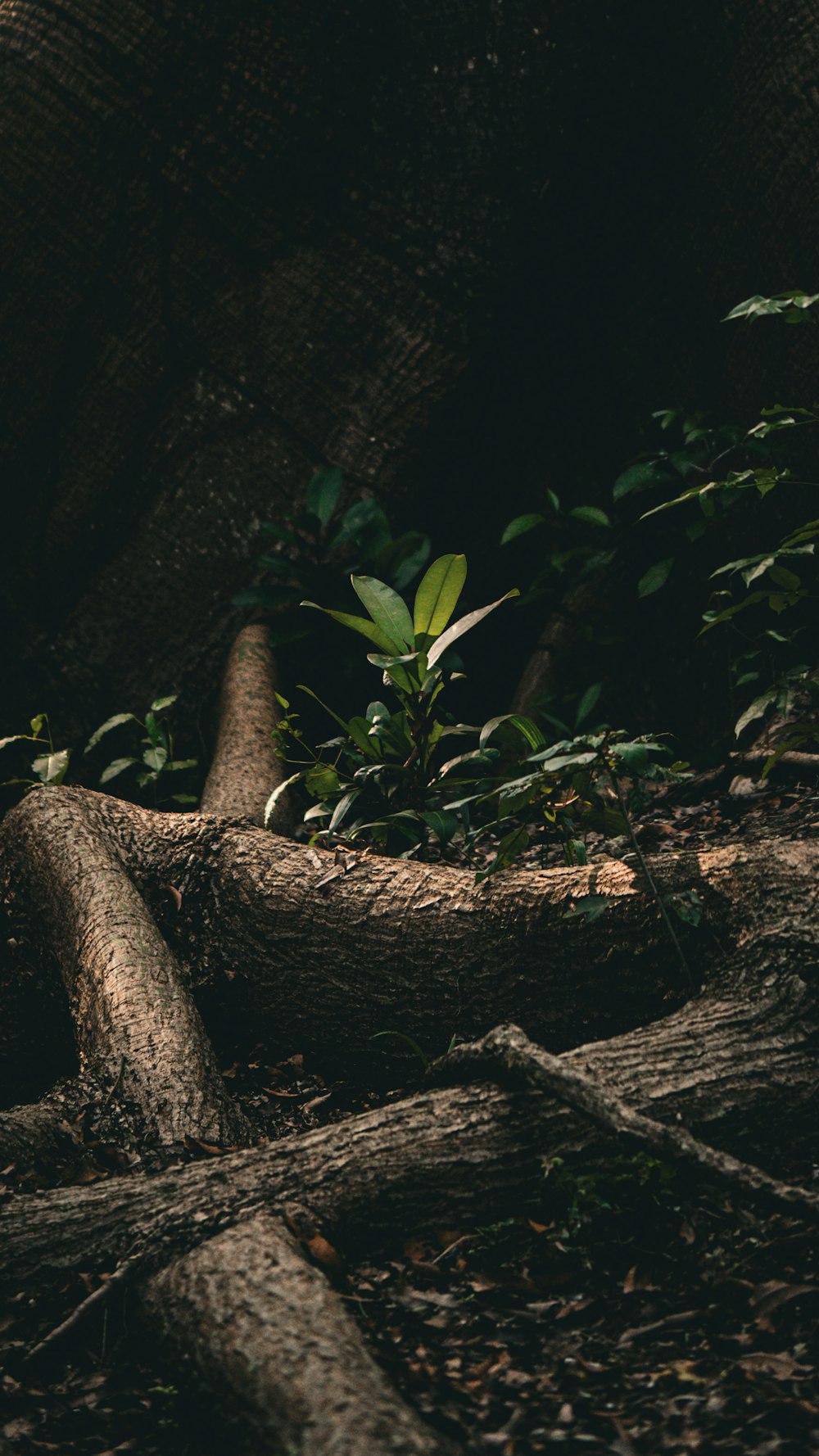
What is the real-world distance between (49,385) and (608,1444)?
329cm

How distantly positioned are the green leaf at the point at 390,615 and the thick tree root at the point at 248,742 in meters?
0.55

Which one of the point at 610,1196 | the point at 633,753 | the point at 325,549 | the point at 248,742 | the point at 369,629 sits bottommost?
the point at 610,1196

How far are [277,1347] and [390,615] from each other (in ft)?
5.03

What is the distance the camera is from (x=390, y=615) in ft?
7.84

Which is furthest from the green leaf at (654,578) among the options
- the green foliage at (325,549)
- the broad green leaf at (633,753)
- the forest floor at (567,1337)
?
the forest floor at (567,1337)

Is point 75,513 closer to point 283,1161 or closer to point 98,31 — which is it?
point 98,31

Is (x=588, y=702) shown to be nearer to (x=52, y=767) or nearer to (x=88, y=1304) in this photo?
(x=52, y=767)

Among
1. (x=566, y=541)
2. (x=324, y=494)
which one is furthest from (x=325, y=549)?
(x=566, y=541)

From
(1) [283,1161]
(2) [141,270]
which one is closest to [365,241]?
(2) [141,270]

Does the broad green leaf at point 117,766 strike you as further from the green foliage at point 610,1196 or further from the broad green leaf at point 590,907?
the green foliage at point 610,1196

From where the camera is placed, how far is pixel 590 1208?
1497 millimetres

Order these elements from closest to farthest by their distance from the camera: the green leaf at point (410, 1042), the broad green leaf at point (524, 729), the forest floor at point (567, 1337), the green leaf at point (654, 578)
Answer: the forest floor at point (567, 1337) < the green leaf at point (410, 1042) < the broad green leaf at point (524, 729) < the green leaf at point (654, 578)

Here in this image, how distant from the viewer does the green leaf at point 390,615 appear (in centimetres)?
238

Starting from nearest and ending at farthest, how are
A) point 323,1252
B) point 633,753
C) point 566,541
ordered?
point 323,1252 → point 633,753 → point 566,541
